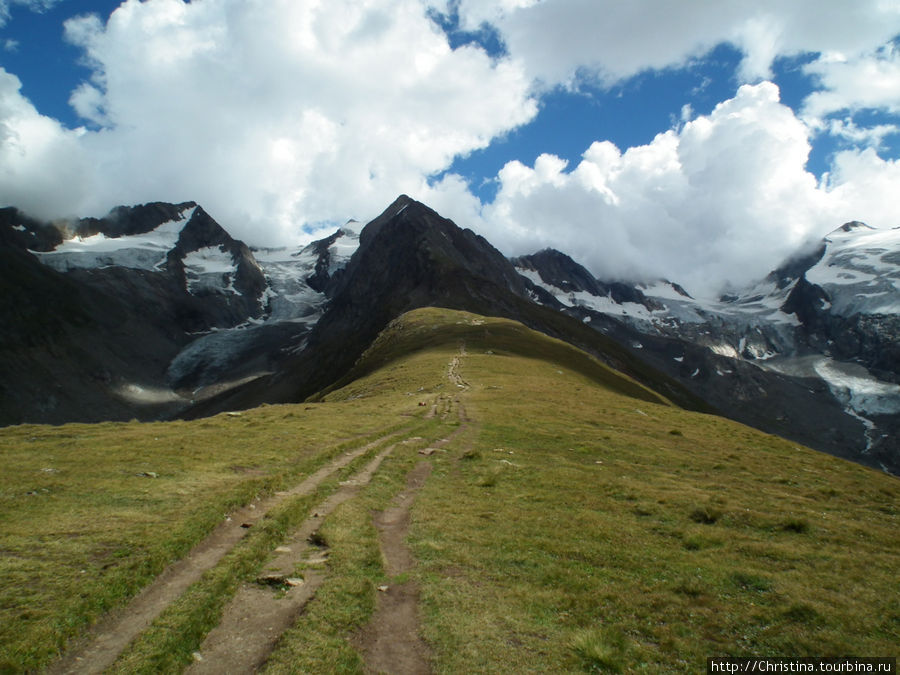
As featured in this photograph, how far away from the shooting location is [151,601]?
36.9 feet

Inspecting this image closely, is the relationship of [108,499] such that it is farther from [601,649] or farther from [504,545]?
[601,649]

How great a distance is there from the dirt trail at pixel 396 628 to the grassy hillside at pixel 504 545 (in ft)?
0.98

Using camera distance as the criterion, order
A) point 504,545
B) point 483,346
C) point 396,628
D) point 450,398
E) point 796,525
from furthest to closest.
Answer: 1. point 483,346
2. point 450,398
3. point 796,525
4. point 504,545
5. point 396,628

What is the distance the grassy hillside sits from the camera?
1002cm

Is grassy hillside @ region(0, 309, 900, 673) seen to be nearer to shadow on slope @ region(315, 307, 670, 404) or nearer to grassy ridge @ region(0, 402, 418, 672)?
grassy ridge @ region(0, 402, 418, 672)

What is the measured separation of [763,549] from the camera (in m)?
14.7

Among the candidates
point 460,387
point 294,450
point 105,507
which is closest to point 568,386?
point 460,387

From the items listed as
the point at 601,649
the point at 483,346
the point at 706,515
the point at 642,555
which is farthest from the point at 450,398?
the point at 483,346

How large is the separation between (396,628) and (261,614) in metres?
3.18

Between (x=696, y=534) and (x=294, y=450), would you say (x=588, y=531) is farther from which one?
(x=294, y=450)

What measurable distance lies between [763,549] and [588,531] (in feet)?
17.2

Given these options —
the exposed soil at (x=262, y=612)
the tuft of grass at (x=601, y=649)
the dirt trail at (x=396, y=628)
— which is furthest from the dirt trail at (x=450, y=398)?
the tuft of grass at (x=601, y=649)

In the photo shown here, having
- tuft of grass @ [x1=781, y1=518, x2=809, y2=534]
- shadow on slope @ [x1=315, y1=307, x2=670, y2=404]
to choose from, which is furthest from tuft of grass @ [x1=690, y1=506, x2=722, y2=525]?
shadow on slope @ [x1=315, y1=307, x2=670, y2=404]

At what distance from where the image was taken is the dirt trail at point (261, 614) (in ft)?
31.0
